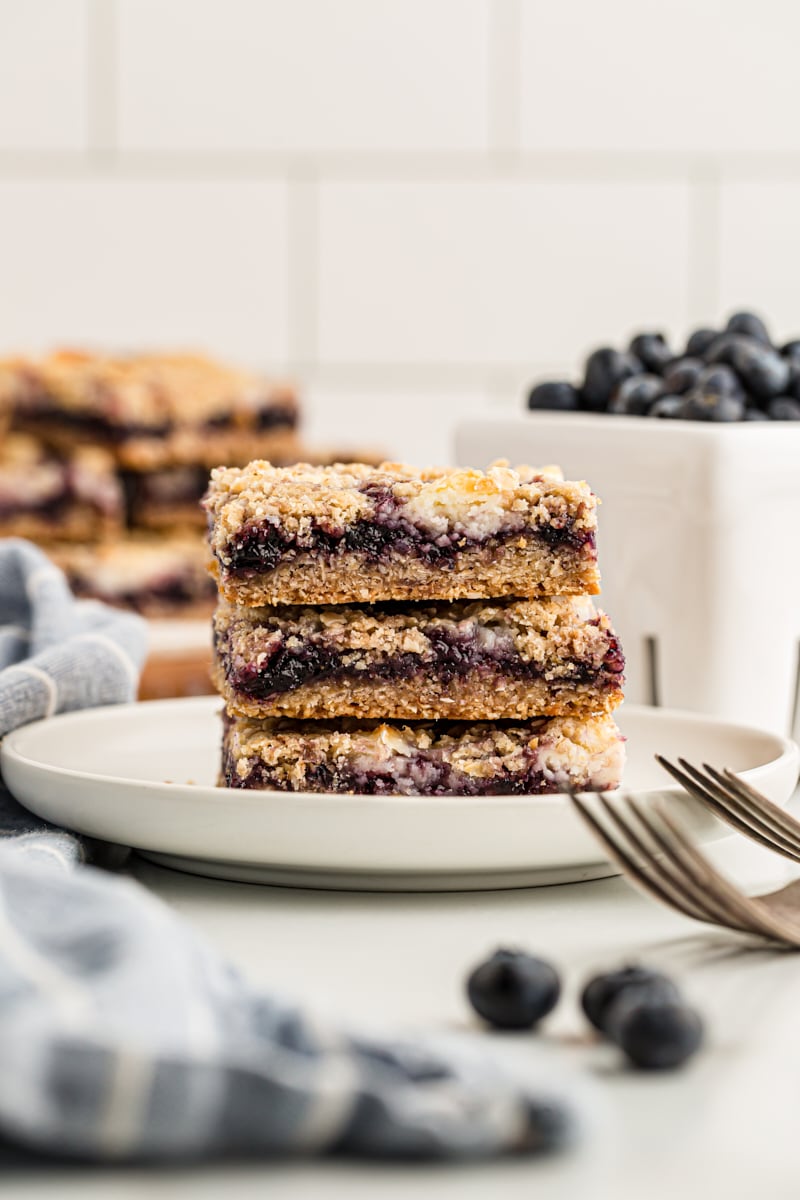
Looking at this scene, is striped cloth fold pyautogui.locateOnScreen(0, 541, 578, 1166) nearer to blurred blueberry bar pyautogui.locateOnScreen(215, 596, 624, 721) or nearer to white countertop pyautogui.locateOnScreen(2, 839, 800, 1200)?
white countertop pyautogui.locateOnScreen(2, 839, 800, 1200)

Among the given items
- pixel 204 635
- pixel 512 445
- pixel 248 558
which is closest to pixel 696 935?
pixel 248 558

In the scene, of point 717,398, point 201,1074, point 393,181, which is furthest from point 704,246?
point 201,1074

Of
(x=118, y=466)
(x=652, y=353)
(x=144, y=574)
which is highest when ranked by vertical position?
(x=652, y=353)

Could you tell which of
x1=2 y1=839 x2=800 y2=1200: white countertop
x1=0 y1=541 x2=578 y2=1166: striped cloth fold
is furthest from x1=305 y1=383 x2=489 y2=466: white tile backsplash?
x1=0 y1=541 x2=578 y2=1166: striped cloth fold

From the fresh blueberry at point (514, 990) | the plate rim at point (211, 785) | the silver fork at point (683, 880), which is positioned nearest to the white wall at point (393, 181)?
the plate rim at point (211, 785)

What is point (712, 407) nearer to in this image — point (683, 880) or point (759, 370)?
point (759, 370)
